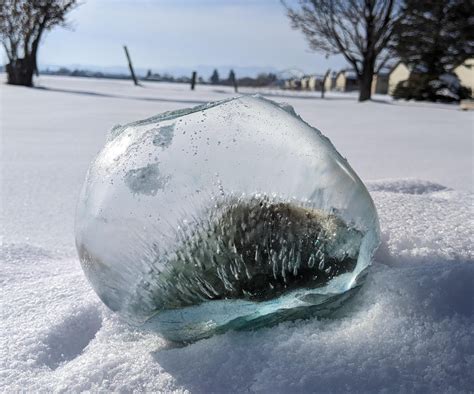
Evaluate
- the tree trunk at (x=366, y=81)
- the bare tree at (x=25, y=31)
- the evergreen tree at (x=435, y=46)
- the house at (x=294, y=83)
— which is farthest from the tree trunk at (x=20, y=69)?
the house at (x=294, y=83)

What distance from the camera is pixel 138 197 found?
2.33 ft

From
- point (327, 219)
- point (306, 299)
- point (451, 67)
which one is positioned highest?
point (451, 67)

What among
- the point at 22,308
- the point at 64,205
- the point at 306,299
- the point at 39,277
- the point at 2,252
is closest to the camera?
the point at 306,299

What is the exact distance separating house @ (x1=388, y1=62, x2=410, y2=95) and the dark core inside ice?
837 inches

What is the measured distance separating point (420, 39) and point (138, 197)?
15.3 metres

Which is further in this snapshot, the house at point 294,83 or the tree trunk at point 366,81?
the house at point 294,83

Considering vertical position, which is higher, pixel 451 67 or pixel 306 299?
pixel 451 67

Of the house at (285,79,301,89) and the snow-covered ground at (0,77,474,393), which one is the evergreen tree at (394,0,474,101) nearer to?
the snow-covered ground at (0,77,474,393)

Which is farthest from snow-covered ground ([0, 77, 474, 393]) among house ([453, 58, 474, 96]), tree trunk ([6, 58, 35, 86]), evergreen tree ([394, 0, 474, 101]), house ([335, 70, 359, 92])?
house ([335, 70, 359, 92])

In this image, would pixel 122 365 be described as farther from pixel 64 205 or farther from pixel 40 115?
pixel 40 115

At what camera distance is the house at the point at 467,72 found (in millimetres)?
14148

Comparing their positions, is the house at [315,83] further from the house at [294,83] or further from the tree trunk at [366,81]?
the tree trunk at [366,81]

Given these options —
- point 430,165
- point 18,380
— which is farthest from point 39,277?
point 430,165

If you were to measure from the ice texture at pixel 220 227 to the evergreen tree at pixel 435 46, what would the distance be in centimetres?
1324
